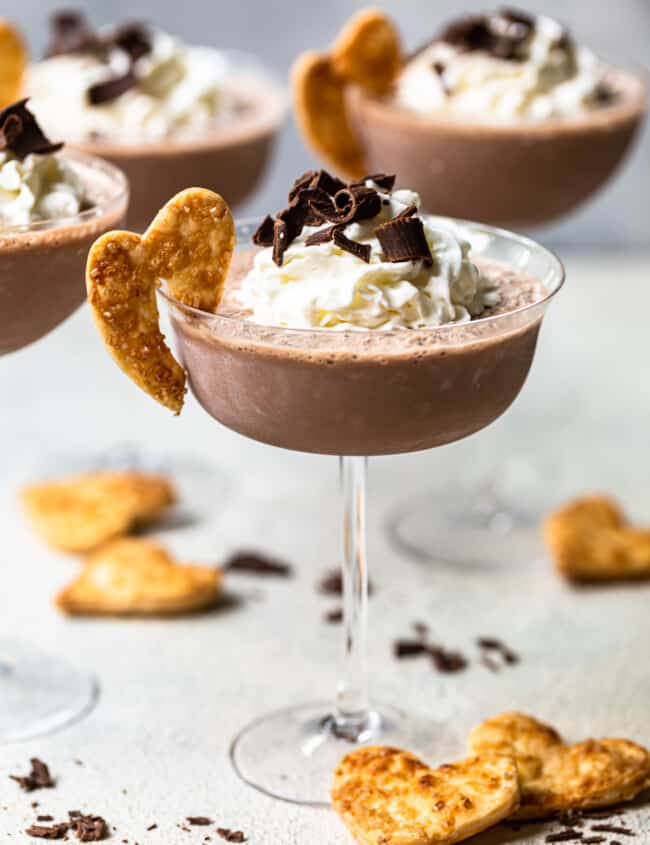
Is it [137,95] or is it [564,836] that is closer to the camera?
[564,836]

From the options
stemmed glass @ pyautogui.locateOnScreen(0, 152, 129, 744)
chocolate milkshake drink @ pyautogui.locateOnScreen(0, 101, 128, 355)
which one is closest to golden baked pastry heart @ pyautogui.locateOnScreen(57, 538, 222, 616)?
stemmed glass @ pyautogui.locateOnScreen(0, 152, 129, 744)

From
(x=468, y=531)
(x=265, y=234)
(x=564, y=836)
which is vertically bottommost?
(x=468, y=531)

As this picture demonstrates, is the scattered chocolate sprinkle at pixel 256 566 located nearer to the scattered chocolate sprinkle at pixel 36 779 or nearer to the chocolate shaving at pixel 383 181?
the scattered chocolate sprinkle at pixel 36 779

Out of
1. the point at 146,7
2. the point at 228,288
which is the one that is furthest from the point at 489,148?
the point at 146,7

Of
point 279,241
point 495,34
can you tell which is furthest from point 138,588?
point 495,34

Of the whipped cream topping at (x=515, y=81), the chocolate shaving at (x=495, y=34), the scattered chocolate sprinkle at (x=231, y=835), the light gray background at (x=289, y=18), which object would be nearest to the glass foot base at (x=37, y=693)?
the scattered chocolate sprinkle at (x=231, y=835)

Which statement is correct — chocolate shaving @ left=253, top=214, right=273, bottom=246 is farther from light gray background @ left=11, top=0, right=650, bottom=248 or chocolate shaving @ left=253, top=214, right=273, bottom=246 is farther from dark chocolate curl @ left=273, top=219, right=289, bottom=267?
light gray background @ left=11, top=0, right=650, bottom=248

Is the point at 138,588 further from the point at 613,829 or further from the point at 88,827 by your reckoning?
the point at 613,829
